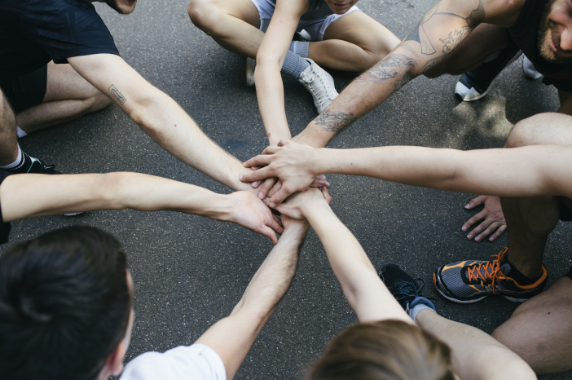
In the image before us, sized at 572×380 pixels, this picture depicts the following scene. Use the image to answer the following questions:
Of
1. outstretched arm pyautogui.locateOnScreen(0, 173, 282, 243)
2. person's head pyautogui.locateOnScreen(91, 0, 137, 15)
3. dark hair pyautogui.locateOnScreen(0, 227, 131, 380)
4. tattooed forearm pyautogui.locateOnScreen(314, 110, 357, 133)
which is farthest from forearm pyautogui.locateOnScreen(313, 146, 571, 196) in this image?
person's head pyautogui.locateOnScreen(91, 0, 137, 15)

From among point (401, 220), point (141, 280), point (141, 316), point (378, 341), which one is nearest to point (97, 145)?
point (141, 280)

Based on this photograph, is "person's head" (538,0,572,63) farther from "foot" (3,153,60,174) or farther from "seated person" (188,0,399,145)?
"foot" (3,153,60,174)

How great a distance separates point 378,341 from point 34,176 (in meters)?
1.31

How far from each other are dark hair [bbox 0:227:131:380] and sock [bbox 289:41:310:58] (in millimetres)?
1956

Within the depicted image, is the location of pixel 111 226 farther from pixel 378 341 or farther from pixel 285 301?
pixel 378 341

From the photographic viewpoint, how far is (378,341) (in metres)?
0.74

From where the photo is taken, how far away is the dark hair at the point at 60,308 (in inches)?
27.3

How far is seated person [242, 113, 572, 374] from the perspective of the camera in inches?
52.1

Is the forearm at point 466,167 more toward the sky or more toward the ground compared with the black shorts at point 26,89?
more toward the sky

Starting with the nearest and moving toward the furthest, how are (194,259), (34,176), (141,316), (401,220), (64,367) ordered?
(64,367)
(34,176)
(141,316)
(194,259)
(401,220)

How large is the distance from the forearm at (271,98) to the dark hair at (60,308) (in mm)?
1174

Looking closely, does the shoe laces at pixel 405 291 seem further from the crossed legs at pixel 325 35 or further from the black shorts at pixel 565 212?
the crossed legs at pixel 325 35

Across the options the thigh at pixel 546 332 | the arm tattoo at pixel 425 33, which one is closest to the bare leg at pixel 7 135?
the arm tattoo at pixel 425 33

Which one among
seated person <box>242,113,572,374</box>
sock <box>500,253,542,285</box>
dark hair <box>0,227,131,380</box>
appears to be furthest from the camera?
sock <box>500,253,542,285</box>
